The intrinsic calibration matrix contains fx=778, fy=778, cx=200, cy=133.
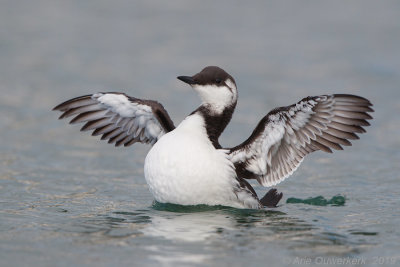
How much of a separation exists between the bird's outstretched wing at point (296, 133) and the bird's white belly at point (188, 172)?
0.38 meters

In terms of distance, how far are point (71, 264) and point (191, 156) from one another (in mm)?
2257

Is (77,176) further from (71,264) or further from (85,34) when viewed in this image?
(85,34)

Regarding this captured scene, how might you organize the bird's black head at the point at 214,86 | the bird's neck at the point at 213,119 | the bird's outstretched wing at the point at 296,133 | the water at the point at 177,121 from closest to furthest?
the water at the point at 177,121 → the bird's outstretched wing at the point at 296,133 → the bird's black head at the point at 214,86 → the bird's neck at the point at 213,119

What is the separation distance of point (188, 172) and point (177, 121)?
5.80m

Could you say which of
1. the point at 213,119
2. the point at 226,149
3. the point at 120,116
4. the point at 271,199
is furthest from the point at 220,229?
the point at 120,116

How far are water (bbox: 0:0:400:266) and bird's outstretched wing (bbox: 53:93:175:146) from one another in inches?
34.0

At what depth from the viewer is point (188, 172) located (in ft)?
28.4

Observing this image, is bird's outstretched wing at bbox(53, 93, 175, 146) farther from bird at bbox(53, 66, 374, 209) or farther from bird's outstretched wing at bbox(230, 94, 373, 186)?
bird's outstretched wing at bbox(230, 94, 373, 186)

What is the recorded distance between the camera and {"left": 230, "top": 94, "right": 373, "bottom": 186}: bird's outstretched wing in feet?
28.4

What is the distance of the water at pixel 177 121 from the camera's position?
7.60m

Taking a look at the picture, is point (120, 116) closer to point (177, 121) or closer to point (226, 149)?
point (226, 149)

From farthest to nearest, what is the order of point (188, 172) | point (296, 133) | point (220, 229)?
point (296, 133) < point (188, 172) < point (220, 229)

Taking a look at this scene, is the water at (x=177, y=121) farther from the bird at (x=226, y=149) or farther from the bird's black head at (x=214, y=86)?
the bird's black head at (x=214, y=86)

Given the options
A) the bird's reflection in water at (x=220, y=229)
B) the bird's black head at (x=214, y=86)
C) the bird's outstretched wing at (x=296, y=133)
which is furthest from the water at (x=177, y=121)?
the bird's black head at (x=214, y=86)
